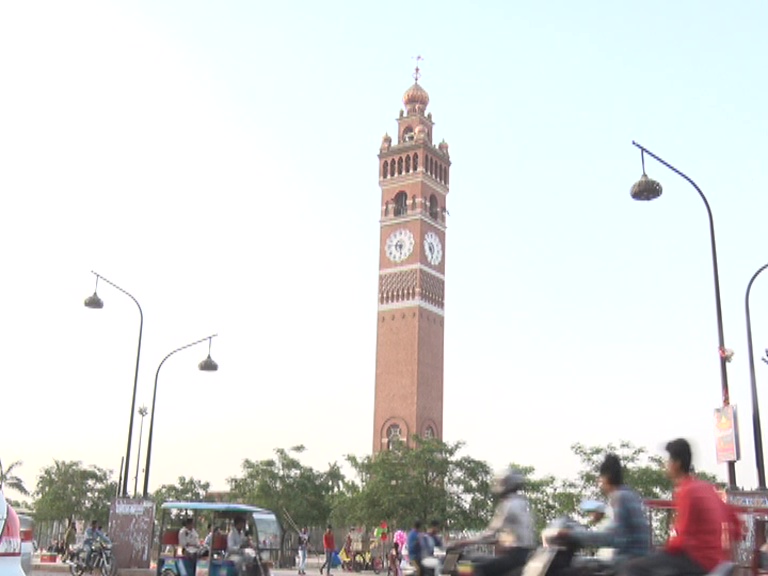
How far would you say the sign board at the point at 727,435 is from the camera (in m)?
16.1

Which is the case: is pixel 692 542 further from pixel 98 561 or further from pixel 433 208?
pixel 433 208

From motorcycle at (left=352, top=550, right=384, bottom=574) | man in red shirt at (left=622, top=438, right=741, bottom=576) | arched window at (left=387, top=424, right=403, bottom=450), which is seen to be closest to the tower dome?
arched window at (left=387, top=424, right=403, bottom=450)

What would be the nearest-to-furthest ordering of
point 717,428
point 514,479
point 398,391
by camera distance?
1. point 514,479
2. point 717,428
3. point 398,391

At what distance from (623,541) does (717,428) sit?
35.3ft

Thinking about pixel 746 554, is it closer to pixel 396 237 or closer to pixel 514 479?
pixel 514 479

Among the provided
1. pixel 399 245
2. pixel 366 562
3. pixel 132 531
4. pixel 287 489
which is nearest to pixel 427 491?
pixel 366 562

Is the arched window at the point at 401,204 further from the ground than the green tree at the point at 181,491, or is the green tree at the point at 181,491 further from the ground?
the arched window at the point at 401,204

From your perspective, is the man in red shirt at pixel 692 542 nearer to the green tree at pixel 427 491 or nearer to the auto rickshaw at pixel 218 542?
the auto rickshaw at pixel 218 542

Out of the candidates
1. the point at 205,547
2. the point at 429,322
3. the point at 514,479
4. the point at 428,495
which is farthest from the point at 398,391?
the point at 514,479

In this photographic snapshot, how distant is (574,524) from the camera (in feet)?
22.8

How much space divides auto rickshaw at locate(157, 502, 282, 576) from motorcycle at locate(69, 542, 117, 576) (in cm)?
506

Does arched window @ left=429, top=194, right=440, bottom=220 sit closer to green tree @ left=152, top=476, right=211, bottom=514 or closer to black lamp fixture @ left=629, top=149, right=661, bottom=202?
green tree @ left=152, top=476, right=211, bottom=514

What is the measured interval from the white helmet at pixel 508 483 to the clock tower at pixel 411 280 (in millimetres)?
53083

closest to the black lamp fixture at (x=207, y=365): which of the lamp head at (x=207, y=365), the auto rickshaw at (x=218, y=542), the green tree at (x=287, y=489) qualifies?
the lamp head at (x=207, y=365)
